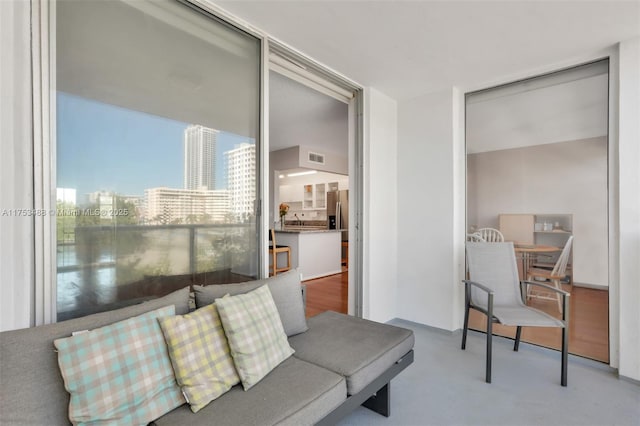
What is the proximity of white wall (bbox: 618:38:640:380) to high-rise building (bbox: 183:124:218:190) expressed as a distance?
121 inches

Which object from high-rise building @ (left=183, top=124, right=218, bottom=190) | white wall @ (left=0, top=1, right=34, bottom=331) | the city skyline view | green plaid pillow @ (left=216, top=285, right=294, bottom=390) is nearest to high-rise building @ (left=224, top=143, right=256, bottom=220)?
high-rise building @ (left=183, top=124, right=218, bottom=190)

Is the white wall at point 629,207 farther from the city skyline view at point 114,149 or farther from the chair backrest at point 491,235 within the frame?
the city skyline view at point 114,149

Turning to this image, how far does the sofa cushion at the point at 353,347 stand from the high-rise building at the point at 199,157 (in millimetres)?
1156

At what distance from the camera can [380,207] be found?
3.50m

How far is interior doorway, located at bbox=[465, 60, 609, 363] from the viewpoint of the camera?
274cm

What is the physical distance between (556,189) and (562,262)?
682mm

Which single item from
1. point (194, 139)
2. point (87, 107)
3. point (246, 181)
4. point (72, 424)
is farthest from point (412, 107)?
point (72, 424)

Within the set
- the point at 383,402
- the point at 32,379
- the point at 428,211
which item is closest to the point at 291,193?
the point at 428,211

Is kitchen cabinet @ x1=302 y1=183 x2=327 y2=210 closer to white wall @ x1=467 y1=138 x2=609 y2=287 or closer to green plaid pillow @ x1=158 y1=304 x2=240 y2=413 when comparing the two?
white wall @ x1=467 y1=138 x2=609 y2=287

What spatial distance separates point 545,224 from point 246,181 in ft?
9.19

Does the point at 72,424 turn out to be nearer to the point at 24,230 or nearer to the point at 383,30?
the point at 24,230

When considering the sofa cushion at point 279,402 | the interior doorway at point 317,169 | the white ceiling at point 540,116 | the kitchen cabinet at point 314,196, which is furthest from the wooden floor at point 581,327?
the kitchen cabinet at point 314,196

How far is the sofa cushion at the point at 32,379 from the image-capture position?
1048 millimetres

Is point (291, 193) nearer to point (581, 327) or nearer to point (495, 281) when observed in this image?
point (495, 281)
